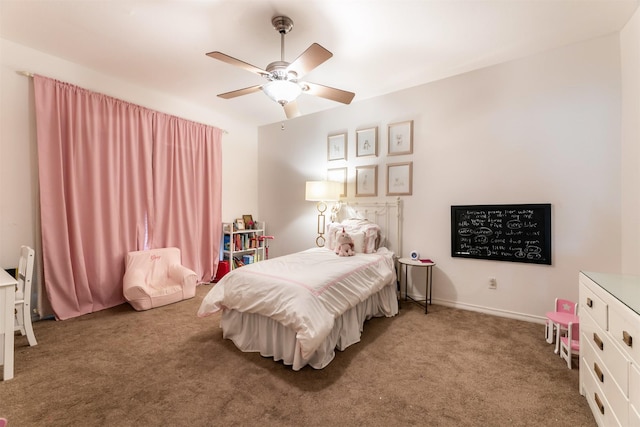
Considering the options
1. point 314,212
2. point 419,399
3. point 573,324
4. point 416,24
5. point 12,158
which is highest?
point 416,24

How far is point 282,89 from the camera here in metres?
2.22

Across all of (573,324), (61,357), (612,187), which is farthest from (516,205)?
(61,357)

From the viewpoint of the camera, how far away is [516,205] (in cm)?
284

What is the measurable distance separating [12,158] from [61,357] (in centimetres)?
195

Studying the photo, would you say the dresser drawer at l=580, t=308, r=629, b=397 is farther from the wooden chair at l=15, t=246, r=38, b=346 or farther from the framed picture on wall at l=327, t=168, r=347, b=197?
the wooden chair at l=15, t=246, r=38, b=346

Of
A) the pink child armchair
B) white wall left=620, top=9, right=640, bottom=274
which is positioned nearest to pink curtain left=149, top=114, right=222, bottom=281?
the pink child armchair

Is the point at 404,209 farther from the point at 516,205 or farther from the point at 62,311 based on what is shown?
the point at 62,311

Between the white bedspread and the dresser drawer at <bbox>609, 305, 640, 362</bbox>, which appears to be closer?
the dresser drawer at <bbox>609, 305, 640, 362</bbox>

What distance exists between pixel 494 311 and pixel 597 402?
1.61m

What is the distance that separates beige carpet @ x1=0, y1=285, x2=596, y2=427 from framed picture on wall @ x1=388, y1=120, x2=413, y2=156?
2110 mm

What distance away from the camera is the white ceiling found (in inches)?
83.4

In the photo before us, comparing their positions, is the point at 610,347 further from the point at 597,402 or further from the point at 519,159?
the point at 519,159

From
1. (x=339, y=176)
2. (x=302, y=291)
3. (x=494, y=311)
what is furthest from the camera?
(x=339, y=176)

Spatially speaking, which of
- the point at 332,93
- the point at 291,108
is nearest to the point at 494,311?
the point at 332,93
